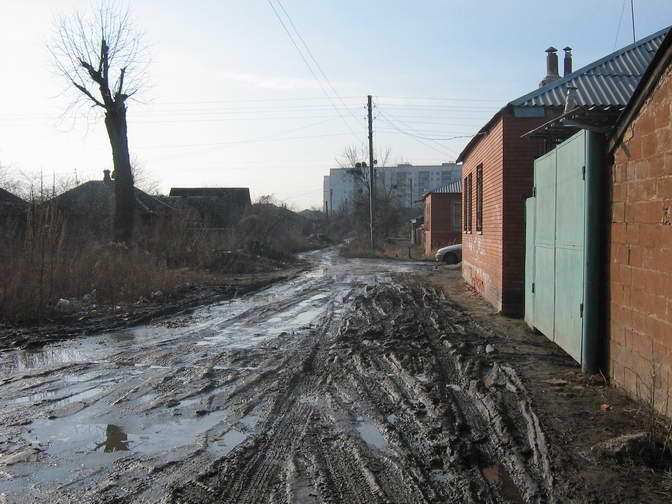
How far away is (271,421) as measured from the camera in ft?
17.1

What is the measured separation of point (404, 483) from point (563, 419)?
1968 mm

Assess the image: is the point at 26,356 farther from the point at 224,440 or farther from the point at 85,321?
the point at 224,440

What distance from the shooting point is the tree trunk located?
957 inches

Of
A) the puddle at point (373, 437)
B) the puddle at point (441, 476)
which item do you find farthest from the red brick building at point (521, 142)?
the puddle at point (441, 476)

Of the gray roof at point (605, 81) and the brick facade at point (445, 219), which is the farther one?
the brick facade at point (445, 219)

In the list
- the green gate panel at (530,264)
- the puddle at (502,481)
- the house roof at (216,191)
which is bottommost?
the puddle at (502,481)

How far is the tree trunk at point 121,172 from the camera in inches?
957

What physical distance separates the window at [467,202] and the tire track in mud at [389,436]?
10.1m

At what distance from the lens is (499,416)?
17.1 ft

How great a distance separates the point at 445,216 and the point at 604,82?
25.5 m

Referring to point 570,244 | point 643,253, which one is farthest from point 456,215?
point 643,253

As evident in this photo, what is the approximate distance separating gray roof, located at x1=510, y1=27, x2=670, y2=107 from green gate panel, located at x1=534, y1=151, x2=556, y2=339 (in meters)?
2.70

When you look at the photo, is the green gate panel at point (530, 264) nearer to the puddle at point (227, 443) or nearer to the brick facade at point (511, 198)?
the brick facade at point (511, 198)

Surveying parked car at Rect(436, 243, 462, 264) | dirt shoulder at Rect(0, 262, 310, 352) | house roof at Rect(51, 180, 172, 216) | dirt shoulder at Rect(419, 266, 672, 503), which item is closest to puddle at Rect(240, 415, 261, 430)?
dirt shoulder at Rect(419, 266, 672, 503)
